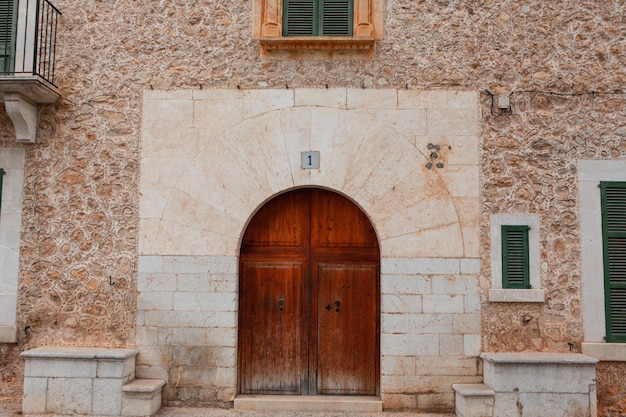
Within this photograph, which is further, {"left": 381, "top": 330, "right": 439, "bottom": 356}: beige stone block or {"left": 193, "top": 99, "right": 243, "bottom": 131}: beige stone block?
{"left": 193, "top": 99, "right": 243, "bottom": 131}: beige stone block

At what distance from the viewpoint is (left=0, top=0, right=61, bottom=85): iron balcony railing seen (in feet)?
20.8

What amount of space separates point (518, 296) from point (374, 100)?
101 inches

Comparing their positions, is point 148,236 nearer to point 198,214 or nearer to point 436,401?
point 198,214

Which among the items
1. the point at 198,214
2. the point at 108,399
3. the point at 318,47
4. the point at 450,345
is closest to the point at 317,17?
the point at 318,47

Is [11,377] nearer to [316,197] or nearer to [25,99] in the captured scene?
[25,99]

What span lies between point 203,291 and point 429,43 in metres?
3.63

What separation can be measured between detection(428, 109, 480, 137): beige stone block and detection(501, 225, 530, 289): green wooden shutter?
112 cm

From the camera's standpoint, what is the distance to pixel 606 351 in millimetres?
5855

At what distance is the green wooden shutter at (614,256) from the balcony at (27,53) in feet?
19.9

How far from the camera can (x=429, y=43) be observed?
6.23 metres

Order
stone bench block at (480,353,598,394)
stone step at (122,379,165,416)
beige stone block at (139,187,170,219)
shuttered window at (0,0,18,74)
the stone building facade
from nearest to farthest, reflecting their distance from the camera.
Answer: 1. stone bench block at (480,353,598,394)
2. stone step at (122,379,165,416)
3. the stone building facade
4. beige stone block at (139,187,170,219)
5. shuttered window at (0,0,18,74)

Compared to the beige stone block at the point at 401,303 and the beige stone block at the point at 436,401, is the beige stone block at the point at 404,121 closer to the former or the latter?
the beige stone block at the point at 401,303

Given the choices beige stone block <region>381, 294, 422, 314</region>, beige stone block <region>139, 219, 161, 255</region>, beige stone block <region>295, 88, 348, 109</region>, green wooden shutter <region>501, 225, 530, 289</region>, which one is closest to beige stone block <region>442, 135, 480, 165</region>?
green wooden shutter <region>501, 225, 530, 289</region>

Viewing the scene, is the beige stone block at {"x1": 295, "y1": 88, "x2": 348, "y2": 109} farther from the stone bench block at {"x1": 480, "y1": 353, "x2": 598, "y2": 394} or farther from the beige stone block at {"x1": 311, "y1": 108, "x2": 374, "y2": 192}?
the stone bench block at {"x1": 480, "y1": 353, "x2": 598, "y2": 394}
